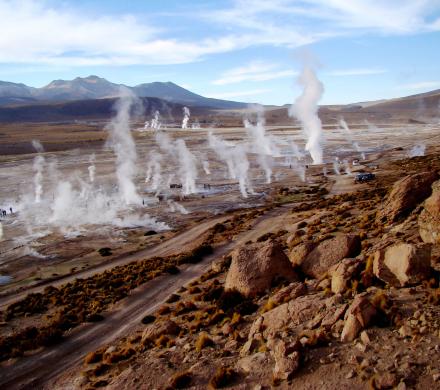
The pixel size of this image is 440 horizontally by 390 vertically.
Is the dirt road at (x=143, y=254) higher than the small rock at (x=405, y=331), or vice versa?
the small rock at (x=405, y=331)

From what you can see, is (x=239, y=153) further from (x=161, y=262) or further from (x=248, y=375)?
(x=248, y=375)

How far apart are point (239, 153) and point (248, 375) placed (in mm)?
109133

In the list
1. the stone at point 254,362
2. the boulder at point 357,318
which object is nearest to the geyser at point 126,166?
the stone at point 254,362

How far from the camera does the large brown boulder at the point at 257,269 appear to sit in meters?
21.5

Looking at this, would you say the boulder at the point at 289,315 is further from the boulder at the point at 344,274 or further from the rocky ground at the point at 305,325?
the boulder at the point at 344,274

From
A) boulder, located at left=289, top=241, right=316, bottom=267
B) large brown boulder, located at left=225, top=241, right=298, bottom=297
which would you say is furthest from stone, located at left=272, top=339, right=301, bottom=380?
boulder, located at left=289, top=241, right=316, bottom=267

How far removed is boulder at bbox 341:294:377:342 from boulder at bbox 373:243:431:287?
265cm

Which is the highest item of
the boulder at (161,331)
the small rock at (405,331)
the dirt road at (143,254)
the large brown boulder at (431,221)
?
the large brown boulder at (431,221)

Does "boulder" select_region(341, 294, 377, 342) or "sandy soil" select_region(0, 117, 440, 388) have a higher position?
"boulder" select_region(341, 294, 377, 342)

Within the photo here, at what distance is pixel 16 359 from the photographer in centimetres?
2072

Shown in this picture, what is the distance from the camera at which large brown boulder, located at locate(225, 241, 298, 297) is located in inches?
845

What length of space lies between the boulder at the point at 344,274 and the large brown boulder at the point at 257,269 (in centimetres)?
383

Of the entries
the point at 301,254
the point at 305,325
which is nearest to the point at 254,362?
the point at 305,325

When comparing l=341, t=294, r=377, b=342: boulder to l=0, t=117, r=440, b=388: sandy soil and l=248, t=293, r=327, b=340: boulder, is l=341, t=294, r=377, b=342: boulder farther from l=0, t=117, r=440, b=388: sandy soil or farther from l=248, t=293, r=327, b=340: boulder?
l=0, t=117, r=440, b=388: sandy soil
